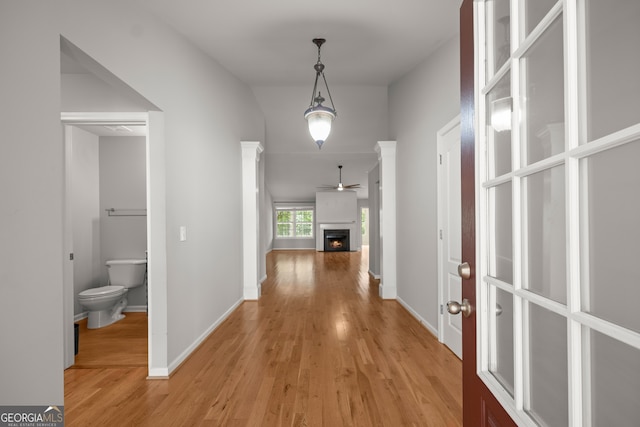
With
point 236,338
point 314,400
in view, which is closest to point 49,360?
point 314,400

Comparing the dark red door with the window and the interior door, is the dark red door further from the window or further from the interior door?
the window

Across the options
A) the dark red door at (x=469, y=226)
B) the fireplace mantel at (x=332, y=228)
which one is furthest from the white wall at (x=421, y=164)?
the fireplace mantel at (x=332, y=228)

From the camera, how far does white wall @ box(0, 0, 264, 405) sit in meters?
1.26

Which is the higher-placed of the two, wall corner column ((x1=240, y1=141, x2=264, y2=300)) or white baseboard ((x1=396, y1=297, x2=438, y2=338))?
wall corner column ((x1=240, y1=141, x2=264, y2=300))

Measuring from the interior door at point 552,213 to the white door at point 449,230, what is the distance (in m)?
1.81

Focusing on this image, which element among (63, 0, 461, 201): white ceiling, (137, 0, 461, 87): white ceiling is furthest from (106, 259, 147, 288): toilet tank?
(137, 0, 461, 87): white ceiling

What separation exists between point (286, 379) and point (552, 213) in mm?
2137

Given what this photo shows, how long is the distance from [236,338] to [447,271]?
6.91 ft

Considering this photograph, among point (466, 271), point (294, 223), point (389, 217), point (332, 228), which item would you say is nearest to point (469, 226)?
point (466, 271)

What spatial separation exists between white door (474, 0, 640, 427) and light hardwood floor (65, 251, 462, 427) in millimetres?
1338

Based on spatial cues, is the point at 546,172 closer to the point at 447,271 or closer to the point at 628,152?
the point at 628,152

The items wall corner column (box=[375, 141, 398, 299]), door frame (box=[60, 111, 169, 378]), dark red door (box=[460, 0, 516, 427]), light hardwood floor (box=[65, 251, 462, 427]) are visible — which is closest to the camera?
dark red door (box=[460, 0, 516, 427])

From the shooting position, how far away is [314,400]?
6.66 ft

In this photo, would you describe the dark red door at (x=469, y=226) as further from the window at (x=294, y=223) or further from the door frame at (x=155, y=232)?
the window at (x=294, y=223)
